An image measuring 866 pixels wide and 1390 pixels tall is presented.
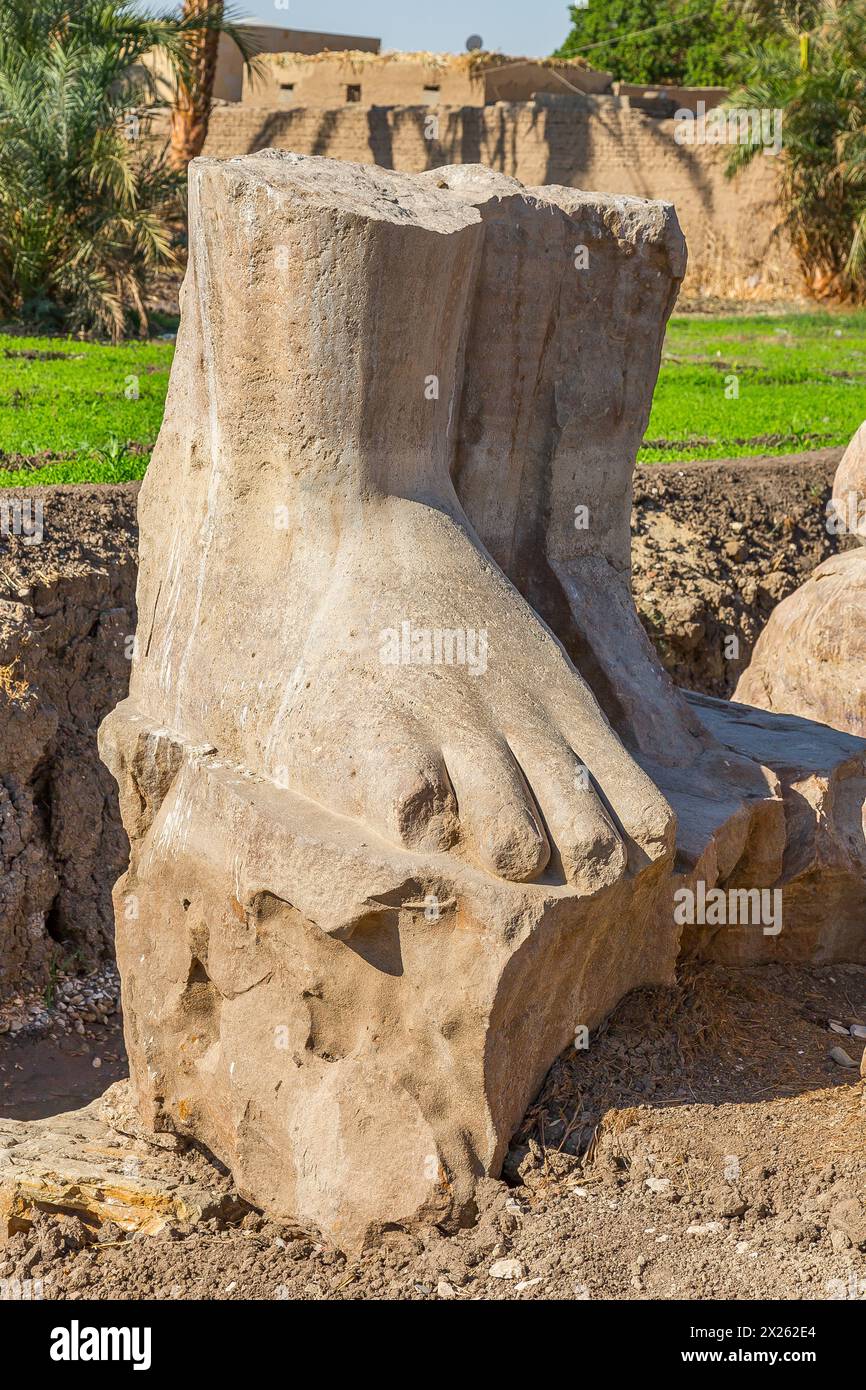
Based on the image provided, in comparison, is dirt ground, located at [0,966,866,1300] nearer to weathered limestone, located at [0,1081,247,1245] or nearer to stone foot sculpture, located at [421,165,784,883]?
weathered limestone, located at [0,1081,247,1245]

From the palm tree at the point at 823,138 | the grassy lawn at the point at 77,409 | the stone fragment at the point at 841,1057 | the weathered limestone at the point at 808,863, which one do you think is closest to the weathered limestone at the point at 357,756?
the weathered limestone at the point at 808,863

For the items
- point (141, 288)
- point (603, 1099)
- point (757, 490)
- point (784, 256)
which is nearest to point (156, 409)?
point (757, 490)

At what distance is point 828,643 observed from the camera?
15.3 ft

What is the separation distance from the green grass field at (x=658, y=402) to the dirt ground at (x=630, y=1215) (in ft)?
13.0

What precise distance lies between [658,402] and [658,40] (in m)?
20.6

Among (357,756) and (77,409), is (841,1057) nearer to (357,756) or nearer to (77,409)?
(357,756)

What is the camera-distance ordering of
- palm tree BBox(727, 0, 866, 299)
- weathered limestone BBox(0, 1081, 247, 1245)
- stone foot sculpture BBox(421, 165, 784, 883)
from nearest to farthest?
1. weathered limestone BBox(0, 1081, 247, 1245)
2. stone foot sculpture BBox(421, 165, 784, 883)
3. palm tree BBox(727, 0, 866, 299)

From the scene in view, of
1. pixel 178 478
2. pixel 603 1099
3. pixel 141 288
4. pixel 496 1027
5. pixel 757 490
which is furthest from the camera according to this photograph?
pixel 141 288

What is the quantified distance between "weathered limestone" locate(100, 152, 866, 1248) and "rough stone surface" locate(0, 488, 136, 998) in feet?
5.65

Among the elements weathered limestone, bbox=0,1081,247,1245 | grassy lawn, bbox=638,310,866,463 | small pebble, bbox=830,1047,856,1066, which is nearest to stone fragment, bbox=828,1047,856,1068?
small pebble, bbox=830,1047,856,1066

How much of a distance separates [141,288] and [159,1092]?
972 centimetres

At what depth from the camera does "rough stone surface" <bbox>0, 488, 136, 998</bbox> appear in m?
5.14

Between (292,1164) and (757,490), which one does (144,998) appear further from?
(757,490)

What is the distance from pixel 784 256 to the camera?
18.7 metres
